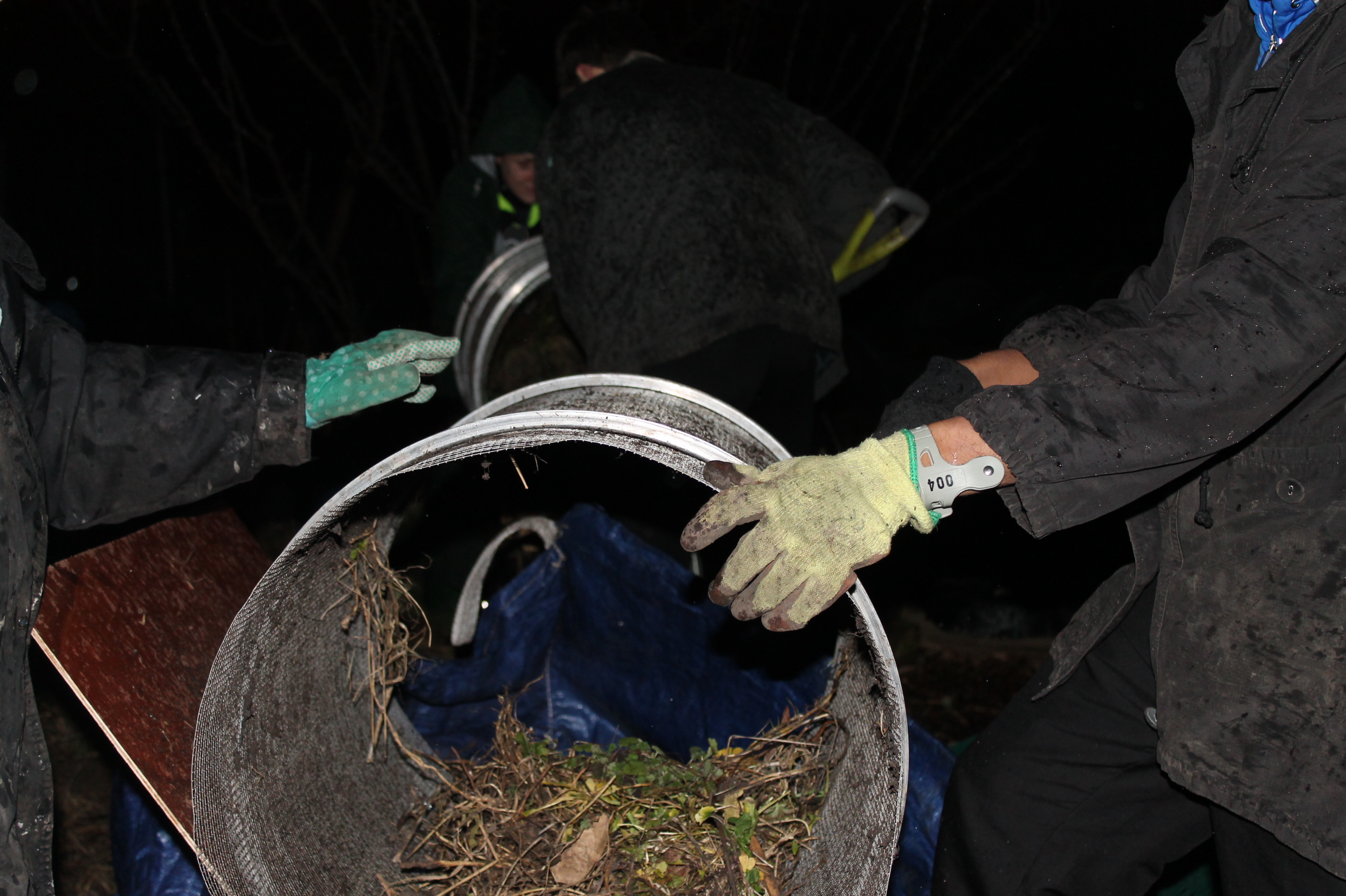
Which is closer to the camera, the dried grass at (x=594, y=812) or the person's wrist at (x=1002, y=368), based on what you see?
the person's wrist at (x=1002, y=368)

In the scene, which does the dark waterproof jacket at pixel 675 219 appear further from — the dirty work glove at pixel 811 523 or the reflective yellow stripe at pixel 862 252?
the dirty work glove at pixel 811 523

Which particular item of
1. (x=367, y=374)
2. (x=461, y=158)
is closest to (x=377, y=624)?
(x=367, y=374)

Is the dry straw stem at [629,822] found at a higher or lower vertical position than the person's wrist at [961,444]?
lower

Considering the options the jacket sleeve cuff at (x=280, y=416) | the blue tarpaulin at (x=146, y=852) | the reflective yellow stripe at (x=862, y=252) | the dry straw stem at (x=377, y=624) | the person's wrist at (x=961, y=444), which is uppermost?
the jacket sleeve cuff at (x=280, y=416)

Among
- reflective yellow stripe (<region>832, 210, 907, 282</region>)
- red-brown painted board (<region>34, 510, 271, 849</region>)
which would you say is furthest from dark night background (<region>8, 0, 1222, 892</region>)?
red-brown painted board (<region>34, 510, 271, 849</region>)

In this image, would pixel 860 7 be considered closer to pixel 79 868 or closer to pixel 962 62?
pixel 962 62

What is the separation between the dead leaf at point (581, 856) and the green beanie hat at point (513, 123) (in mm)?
2685

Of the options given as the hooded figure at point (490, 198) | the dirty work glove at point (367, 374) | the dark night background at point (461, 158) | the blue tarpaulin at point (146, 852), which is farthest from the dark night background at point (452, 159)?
the dirty work glove at point (367, 374)

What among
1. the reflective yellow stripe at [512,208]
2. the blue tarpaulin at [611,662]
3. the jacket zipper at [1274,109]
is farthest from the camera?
the reflective yellow stripe at [512,208]

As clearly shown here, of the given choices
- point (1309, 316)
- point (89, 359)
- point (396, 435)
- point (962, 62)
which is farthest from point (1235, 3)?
point (962, 62)

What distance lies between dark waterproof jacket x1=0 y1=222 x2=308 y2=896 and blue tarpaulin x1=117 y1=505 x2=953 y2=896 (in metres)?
0.90

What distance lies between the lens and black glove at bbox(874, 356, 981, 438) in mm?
1708

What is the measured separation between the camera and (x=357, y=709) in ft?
7.00

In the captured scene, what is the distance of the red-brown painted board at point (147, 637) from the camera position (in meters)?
1.63
